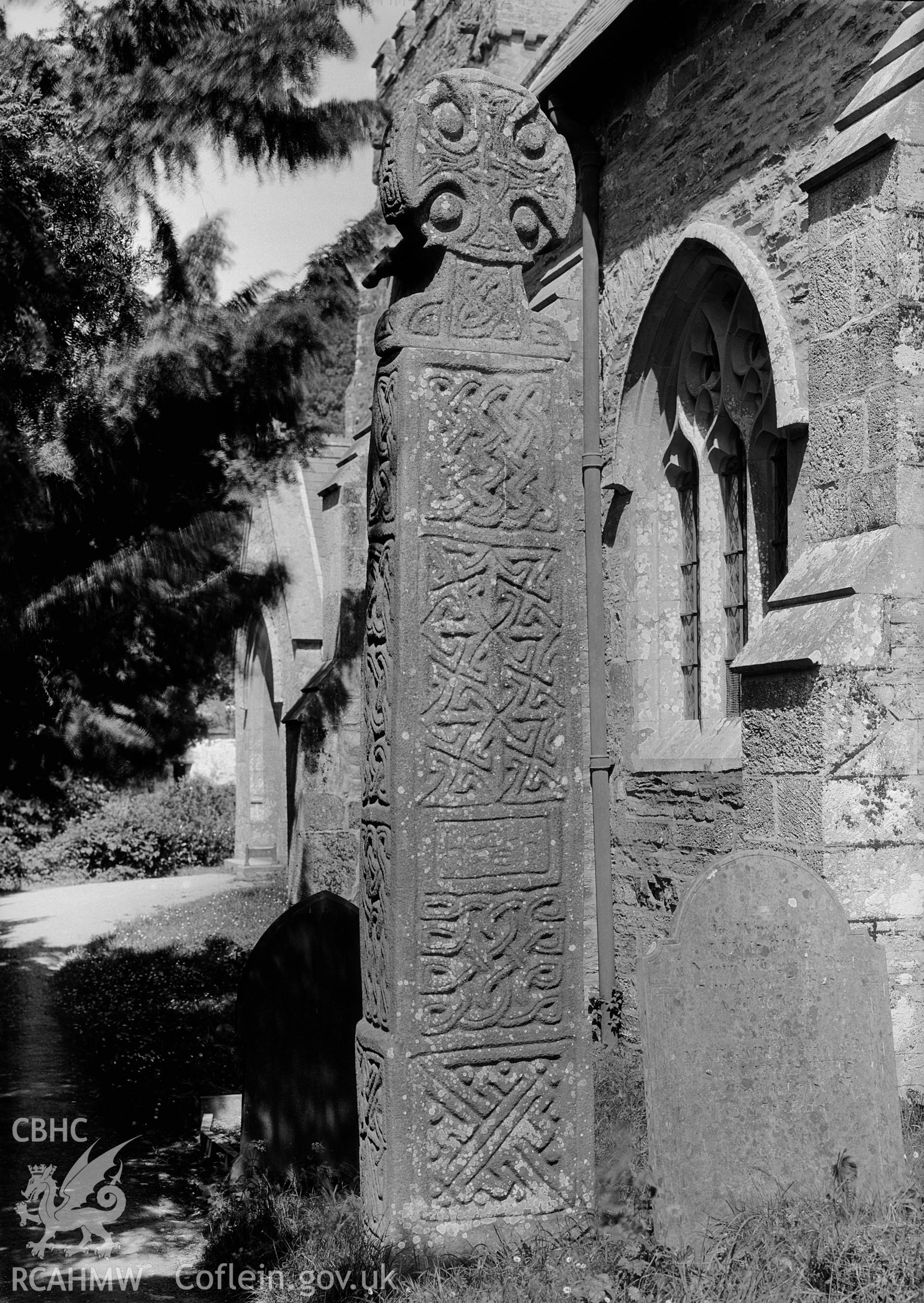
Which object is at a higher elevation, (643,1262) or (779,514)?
(779,514)

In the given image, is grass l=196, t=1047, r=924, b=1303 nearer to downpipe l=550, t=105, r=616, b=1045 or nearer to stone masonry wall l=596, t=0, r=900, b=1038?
stone masonry wall l=596, t=0, r=900, b=1038

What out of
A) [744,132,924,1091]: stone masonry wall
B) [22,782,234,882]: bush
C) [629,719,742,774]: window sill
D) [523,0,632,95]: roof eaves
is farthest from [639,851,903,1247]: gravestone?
[22,782,234,882]: bush

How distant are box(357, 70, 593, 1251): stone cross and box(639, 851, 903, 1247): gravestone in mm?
337

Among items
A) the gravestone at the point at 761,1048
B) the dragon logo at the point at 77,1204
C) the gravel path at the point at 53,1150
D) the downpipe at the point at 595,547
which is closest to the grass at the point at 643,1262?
the gravestone at the point at 761,1048

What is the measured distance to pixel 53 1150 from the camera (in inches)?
255

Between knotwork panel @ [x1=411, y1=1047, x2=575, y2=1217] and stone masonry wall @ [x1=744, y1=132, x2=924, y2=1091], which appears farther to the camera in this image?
stone masonry wall @ [x1=744, y1=132, x2=924, y2=1091]

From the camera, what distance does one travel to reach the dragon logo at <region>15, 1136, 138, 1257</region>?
5.16 meters

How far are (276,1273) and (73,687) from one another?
119 inches

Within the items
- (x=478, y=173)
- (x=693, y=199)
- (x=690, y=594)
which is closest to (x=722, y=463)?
(x=690, y=594)

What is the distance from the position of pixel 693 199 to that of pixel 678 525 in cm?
212

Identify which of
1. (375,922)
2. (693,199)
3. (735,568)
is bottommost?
(375,922)

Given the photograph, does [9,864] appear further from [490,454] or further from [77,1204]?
[490,454]

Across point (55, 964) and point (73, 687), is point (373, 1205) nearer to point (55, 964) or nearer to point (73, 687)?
point (73, 687)

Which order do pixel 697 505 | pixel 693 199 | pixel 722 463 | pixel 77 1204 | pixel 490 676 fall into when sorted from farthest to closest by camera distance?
pixel 697 505 → pixel 722 463 → pixel 693 199 → pixel 77 1204 → pixel 490 676
